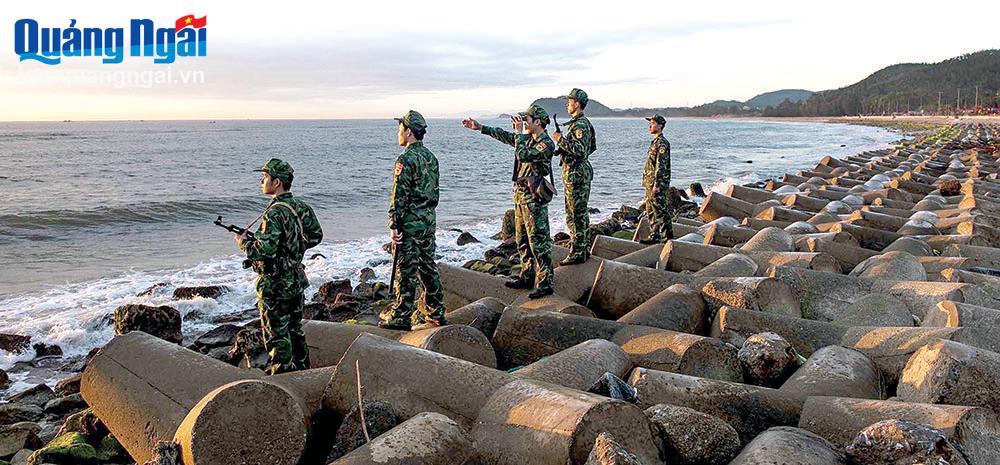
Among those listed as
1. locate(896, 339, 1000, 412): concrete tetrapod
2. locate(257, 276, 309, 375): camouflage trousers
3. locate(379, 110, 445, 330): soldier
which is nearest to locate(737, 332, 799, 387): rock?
locate(896, 339, 1000, 412): concrete tetrapod

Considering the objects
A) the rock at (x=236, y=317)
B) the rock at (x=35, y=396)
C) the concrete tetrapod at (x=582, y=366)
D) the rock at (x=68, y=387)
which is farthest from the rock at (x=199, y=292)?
the concrete tetrapod at (x=582, y=366)

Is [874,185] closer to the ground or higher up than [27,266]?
higher up

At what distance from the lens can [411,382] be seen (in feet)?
16.0

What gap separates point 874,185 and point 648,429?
21630mm

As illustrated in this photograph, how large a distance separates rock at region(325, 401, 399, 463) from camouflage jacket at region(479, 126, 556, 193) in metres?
4.50

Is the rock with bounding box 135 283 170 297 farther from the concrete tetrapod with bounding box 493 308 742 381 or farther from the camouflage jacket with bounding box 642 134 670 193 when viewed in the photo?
the camouflage jacket with bounding box 642 134 670 193

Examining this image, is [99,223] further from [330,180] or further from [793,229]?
[793,229]

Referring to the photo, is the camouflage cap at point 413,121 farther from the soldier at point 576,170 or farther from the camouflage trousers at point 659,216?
the camouflage trousers at point 659,216

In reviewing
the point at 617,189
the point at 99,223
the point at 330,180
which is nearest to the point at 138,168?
the point at 330,180

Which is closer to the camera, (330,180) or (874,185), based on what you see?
(874,185)

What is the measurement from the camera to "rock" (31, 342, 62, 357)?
10703 mm

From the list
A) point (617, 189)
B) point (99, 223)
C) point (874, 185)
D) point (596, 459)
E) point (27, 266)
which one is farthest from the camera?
point (617, 189)

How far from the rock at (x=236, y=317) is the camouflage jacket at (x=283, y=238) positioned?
18.9 feet

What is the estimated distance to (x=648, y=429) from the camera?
399cm
